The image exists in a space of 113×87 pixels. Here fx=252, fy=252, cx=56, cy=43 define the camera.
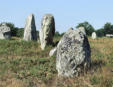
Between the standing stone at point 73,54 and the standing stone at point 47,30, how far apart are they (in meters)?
7.31

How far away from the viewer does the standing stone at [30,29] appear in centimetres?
2161

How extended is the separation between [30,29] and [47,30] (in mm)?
3886

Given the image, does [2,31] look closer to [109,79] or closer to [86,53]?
[86,53]

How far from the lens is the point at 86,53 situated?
34.0ft

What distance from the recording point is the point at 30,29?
21.9 m

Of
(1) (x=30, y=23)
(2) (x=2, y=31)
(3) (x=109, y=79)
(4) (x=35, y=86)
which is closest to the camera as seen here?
(3) (x=109, y=79)

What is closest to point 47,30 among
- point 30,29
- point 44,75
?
point 30,29

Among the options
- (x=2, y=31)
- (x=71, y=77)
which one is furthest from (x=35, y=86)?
(x=2, y=31)

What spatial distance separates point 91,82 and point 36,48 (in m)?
9.58

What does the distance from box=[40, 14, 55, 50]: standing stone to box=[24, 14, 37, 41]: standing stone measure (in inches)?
119

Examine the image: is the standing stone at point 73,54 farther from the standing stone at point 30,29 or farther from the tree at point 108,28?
the tree at point 108,28

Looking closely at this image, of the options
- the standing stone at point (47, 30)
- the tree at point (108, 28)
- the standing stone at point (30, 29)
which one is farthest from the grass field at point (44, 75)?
the tree at point (108, 28)

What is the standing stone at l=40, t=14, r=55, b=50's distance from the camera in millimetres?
18086

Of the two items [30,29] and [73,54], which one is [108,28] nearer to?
[30,29]
